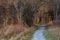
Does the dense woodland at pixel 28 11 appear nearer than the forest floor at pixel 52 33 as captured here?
No

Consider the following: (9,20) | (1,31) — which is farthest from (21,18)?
(1,31)

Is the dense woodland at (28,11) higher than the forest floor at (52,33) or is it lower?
higher

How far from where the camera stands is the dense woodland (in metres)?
3.84

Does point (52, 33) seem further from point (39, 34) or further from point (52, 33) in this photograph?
point (39, 34)

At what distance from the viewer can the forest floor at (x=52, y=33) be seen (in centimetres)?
358

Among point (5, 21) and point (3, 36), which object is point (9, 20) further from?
point (3, 36)

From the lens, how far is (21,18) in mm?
4094

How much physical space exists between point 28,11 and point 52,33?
0.70 m

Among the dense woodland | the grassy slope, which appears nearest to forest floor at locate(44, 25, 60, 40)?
the grassy slope

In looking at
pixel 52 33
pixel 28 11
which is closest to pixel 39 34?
pixel 52 33

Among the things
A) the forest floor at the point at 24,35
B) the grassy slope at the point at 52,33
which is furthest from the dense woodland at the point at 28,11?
the grassy slope at the point at 52,33

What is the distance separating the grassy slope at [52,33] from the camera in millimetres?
3562

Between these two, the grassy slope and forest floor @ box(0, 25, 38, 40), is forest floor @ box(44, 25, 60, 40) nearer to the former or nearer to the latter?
the grassy slope

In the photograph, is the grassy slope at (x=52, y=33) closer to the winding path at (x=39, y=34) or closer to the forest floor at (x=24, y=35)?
the winding path at (x=39, y=34)
